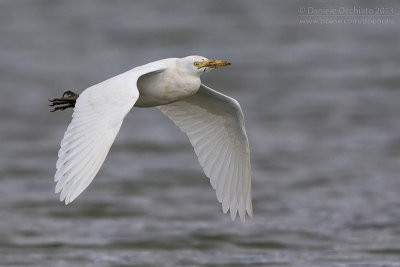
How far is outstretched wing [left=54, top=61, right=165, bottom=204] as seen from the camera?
27.2ft

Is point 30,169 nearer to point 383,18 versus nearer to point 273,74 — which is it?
point 273,74

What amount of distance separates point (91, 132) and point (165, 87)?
164 cm

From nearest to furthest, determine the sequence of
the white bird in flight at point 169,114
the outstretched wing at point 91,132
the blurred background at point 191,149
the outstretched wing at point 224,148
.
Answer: the outstretched wing at point 91,132
the white bird in flight at point 169,114
the outstretched wing at point 224,148
the blurred background at point 191,149

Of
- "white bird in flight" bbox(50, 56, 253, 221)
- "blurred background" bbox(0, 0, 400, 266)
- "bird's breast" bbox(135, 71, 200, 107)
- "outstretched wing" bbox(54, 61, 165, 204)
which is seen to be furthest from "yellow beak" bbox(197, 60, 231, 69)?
"blurred background" bbox(0, 0, 400, 266)

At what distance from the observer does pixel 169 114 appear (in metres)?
11.6

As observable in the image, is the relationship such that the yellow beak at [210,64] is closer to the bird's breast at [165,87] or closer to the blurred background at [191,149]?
the bird's breast at [165,87]

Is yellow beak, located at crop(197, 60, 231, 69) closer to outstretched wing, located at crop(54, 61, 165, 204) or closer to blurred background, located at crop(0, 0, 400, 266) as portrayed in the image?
outstretched wing, located at crop(54, 61, 165, 204)

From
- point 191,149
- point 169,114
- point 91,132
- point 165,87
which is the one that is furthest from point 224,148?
point 191,149

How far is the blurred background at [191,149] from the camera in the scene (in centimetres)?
1529

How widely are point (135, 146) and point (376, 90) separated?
22.4 feet

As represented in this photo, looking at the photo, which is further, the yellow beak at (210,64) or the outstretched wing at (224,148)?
the outstretched wing at (224,148)

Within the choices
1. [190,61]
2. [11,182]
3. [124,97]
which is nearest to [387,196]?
[11,182]

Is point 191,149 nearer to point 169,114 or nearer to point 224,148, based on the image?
point 169,114

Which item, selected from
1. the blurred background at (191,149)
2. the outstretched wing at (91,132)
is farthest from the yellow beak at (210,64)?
the blurred background at (191,149)
